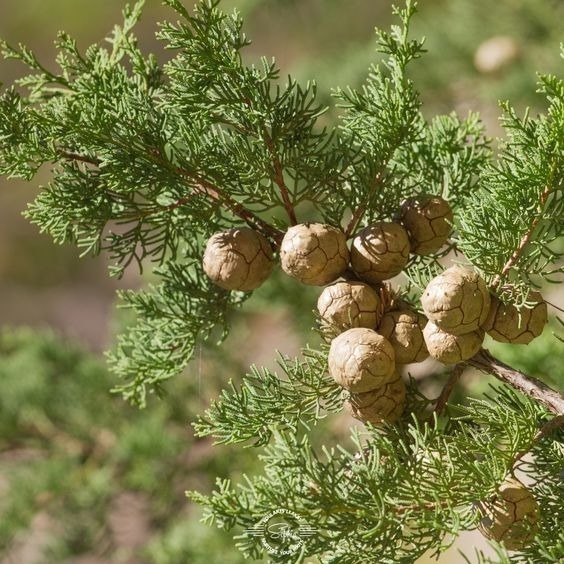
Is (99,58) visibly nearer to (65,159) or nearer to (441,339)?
(65,159)

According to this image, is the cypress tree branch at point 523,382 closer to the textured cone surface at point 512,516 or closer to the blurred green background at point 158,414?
the textured cone surface at point 512,516

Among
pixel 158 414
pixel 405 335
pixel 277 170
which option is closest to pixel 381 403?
pixel 405 335

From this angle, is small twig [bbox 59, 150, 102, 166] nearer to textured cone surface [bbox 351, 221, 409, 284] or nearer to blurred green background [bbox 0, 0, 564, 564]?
textured cone surface [bbox 351, 221, 409, 284]

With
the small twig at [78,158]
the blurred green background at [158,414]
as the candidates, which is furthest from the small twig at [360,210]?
the blurred green background at [158,414]

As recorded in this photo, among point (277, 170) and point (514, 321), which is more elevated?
point (277, 170)

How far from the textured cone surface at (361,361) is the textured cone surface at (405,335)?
0.05ft

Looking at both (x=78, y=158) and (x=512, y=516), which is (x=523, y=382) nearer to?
(x=512, y=516)

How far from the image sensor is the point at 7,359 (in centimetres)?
122

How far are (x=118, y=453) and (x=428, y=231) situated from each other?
2.29 feet

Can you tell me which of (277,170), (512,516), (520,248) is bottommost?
(512,516)

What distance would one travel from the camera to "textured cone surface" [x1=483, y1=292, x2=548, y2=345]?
0.45 meters

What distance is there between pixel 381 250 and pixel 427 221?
0.12ft

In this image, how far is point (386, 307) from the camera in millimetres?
475

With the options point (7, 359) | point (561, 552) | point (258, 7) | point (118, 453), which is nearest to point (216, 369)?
point (118, 453)
